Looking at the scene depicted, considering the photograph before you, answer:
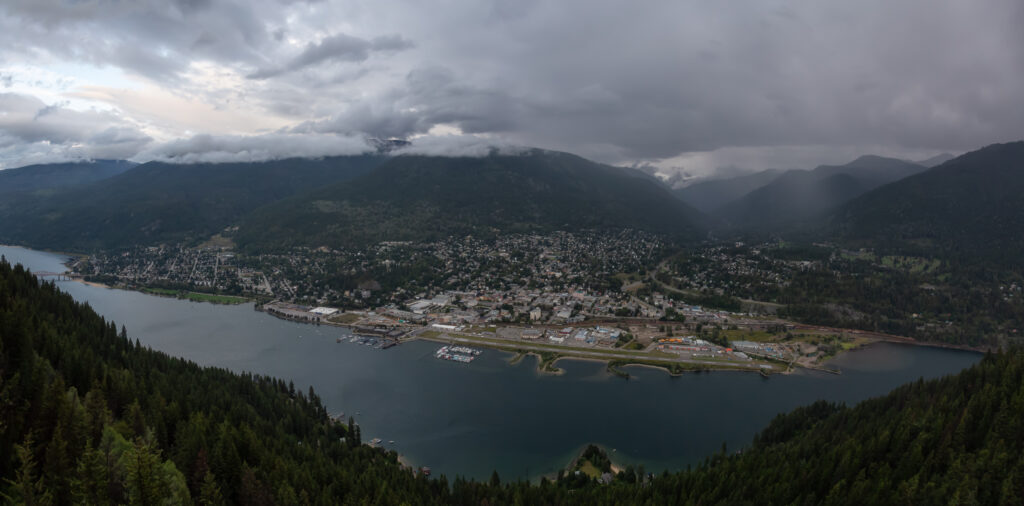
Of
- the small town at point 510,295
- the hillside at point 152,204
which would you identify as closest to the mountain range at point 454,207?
the hillside at point 152,204

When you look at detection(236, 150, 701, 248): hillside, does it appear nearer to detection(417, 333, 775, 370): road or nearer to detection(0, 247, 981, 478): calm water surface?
detection(0, 247, 981, 478): calm water surface

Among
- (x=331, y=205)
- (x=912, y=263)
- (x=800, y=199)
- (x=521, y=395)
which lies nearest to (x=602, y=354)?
(x=521, y=395)

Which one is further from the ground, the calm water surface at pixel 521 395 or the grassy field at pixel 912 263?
the grassy field at pixel 912 263

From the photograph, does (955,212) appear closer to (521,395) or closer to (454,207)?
(454,207)

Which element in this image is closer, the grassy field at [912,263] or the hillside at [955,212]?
the grassy field at [912,263]

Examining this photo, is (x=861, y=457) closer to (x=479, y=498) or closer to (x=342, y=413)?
(x=479, y=498)

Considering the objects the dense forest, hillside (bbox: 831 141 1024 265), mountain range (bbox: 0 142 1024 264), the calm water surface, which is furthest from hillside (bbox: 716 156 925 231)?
the dense forest

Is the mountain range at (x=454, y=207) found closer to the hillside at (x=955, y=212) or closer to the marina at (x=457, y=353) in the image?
the hillside at (x=955, y=212)
